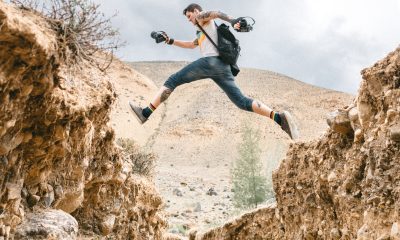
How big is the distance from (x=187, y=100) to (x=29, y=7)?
2659 inches

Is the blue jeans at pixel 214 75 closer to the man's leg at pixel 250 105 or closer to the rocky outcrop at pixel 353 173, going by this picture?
the man's leg at pixel 250 105

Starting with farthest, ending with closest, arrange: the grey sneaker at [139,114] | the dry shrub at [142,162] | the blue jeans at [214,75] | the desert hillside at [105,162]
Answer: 1. the dry shrub at [142,162]
2. the grey sneaker at [139,114]
3. the blue jeans at [214,75]
4. the desert hillside at [105,162]

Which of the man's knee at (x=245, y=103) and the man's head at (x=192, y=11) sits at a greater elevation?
the man's head at (x=192, y=11)

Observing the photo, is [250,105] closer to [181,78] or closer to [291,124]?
[291,124]

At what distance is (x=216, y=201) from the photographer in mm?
30797

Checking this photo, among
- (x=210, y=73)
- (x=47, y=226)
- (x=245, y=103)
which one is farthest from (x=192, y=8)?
(x=47, y=226)

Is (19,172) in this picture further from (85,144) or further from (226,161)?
(226,161)

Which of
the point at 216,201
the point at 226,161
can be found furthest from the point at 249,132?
the point at 226,161

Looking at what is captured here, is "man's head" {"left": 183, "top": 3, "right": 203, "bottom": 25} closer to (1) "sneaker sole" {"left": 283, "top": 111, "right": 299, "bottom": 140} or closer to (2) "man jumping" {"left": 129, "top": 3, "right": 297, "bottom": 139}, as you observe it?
(2) "man jumping" {"left": 129, "top": 3, "right": 297, "bottom": 139}

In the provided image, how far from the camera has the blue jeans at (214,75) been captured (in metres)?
6.22

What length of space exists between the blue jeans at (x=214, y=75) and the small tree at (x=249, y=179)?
1582 cm

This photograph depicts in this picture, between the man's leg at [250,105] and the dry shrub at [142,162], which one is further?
the dry shrub at [142,162]

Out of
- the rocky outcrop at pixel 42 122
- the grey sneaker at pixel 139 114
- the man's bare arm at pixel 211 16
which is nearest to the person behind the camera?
the rocky outcrop at pixel 42 122

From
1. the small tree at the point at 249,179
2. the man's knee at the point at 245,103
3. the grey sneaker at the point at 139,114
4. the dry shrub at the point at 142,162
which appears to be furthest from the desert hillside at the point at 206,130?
the man's knee at the point at 245,103
